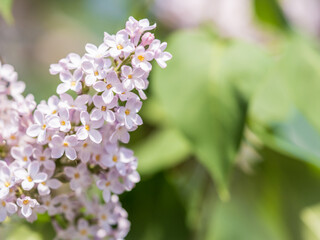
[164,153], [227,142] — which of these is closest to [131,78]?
[227,142]

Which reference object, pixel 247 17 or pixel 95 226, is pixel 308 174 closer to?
pixel 95 226

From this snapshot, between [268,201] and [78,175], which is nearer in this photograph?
[78,175]

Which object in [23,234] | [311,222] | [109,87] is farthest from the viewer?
[311,222]

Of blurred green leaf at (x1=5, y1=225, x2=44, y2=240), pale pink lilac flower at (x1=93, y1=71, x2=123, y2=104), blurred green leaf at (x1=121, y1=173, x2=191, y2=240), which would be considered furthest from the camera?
blurred green leaf at (x1=121, y1=173, x2=191, y2=240)

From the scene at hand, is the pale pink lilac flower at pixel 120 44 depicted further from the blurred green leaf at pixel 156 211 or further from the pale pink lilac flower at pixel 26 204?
the blurred green leaf at pixel 156 211

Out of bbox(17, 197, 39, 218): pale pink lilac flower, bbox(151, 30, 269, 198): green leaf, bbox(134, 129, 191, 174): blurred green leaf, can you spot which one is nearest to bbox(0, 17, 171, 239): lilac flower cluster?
bbox(17, 197, 39, 218): pale pink lilac flower

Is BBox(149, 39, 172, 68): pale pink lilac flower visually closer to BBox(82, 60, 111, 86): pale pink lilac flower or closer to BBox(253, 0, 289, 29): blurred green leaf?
BBox(82, 60, 111, 86): pale pink lilac flower

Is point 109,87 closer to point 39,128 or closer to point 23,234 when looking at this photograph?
point 39,128
